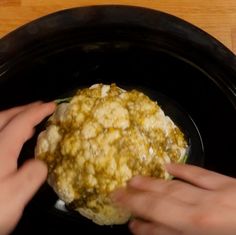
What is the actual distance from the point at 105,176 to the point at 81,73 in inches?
10.1

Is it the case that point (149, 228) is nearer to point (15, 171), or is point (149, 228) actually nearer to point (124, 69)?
point (15, 171)

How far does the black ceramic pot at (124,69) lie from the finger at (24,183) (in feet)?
0.46

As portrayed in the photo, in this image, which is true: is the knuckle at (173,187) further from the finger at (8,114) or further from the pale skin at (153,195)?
the finger at (8,114)

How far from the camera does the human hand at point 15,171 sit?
3.02ft

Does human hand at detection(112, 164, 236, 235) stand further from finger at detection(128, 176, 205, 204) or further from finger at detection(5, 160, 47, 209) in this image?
finger at detection(5, 160, 47, 209)

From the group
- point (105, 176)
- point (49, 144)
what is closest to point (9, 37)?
point (49, 144)

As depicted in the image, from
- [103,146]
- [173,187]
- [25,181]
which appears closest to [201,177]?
[173,187]

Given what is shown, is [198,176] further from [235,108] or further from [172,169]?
[235,108]

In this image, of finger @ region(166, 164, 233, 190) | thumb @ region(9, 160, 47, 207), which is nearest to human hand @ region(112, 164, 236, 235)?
finger @ region(166, 164, 233, 190)

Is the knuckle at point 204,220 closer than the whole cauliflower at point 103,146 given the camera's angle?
Yes

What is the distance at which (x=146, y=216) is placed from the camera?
894 millimetres

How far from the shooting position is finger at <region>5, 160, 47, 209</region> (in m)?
0.92

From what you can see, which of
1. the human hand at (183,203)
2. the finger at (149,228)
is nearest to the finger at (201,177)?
the human hand at (183,203)

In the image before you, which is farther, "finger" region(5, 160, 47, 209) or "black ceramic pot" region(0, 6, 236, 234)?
"black ceramic pot" region(0, 6, 236, 234)
